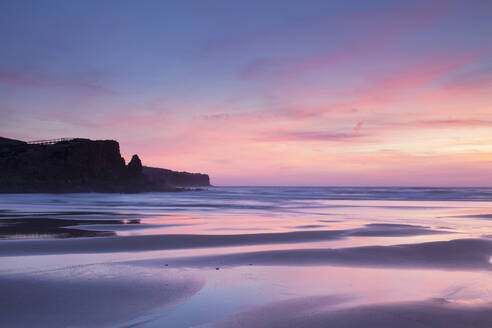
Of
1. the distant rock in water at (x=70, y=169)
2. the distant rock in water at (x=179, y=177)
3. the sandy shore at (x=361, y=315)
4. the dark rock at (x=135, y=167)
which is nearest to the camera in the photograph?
the sandy shore at (x=361, y=315)

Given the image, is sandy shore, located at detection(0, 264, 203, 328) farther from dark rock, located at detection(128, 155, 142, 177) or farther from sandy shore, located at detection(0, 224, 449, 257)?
dark rock, located at detection(128, 155, 142, 177)

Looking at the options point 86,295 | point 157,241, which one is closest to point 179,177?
point 157,241

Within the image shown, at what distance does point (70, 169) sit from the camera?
54438 mm

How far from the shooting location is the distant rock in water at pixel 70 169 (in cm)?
4631

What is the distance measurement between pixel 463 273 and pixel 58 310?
5734mm

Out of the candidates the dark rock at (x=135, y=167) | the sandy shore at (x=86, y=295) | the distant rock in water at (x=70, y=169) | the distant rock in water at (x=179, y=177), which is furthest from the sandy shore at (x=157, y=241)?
the distant rock in water at (x=179, y=177)

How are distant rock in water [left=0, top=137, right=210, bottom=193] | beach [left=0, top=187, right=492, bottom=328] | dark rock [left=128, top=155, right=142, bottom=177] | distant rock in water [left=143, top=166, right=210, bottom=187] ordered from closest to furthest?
1. beach [left=0, top=187, right=492, bottom=328]
2. distant rock in water [left=0, top=137, right=210, bottom=193]
3. dark rock [left=128, top=155, right=142, bottom=177]
4. distant rock in water [left=143, top=166, right=210, bottom=187]

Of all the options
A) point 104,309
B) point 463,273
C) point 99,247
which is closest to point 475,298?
point 463,273

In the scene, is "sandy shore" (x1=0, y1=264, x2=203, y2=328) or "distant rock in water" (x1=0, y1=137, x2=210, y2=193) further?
"distant rock in water" (x1=0, y1=137, x2=210, y2=193)

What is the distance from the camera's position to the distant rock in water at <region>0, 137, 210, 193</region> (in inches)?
1823

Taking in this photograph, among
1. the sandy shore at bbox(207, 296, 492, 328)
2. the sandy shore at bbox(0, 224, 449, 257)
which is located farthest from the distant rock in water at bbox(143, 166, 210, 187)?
the sandy shore at bbox(207, 296, 492, 328)

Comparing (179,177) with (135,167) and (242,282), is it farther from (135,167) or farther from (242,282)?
(242,282)

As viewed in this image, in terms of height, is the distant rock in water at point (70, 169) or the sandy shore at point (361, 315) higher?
the distant rock in water at point (70, 169)

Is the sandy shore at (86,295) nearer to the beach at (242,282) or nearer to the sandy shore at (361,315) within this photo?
the beach at (242,282)
